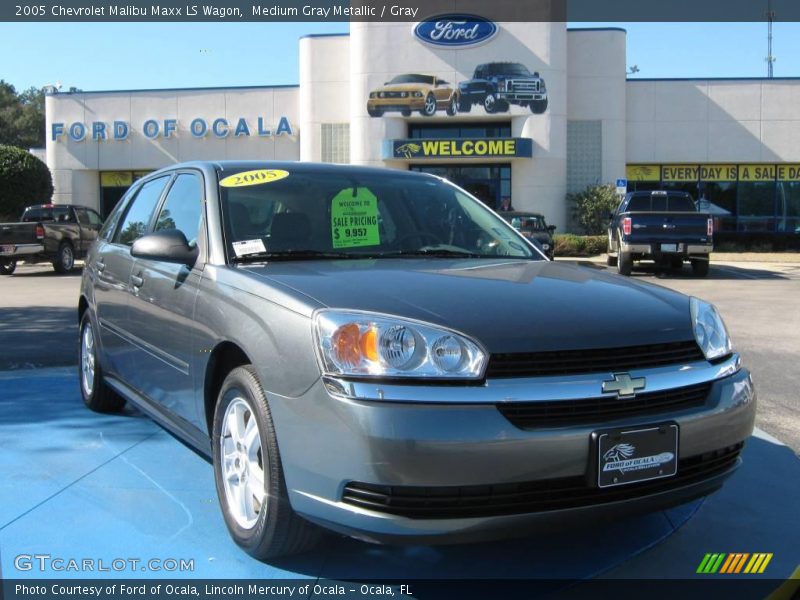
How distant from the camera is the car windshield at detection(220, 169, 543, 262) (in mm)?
3861

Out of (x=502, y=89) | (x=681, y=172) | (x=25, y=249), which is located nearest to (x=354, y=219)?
(x=25, y=249)

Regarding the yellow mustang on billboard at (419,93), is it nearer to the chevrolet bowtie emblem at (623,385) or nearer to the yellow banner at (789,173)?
the yellow banner at (789,173)

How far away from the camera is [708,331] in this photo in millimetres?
3297

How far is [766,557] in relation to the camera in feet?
11.1

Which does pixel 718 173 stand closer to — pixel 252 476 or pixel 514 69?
pixel 514 69

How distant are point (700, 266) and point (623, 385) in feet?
54.6

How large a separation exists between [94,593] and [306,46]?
3058cm

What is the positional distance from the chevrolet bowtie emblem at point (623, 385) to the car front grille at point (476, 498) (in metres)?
0.32

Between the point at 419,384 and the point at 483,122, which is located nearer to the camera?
the point at 419,384

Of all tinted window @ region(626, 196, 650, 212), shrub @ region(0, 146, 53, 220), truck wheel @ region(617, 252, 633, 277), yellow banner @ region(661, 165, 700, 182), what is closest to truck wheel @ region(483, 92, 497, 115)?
yellow banner @ region(661, 165, 700, 182)

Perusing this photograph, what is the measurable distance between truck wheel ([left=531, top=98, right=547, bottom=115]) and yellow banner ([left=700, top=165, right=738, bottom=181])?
7.77 metres

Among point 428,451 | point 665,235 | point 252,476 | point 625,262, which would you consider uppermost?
point 665,235

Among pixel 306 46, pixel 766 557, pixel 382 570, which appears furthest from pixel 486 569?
pixel 306 46

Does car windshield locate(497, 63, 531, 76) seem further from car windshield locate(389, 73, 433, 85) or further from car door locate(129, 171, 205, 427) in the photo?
car door locate(129, 171, 205, 427)
